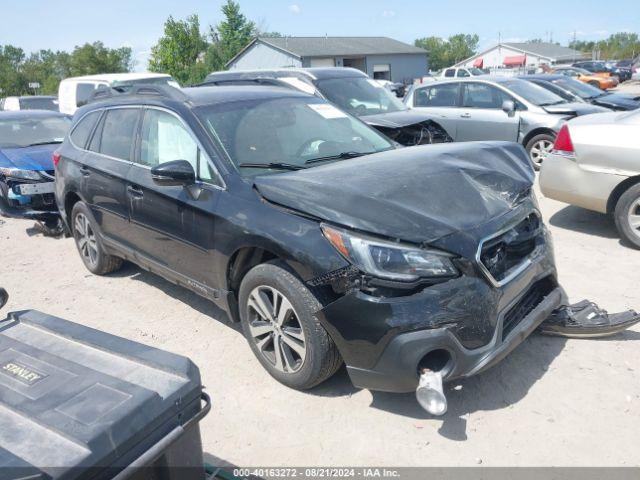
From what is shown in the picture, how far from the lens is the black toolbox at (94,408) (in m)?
1.53

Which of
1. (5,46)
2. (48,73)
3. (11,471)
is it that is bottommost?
(11,471)

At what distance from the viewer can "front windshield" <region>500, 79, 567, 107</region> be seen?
9.84 m

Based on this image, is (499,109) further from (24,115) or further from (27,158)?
(24,115)

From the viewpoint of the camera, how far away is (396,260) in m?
2.78

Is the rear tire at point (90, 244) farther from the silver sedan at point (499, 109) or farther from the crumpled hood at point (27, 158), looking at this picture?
the silver sedan at point (499, 109)

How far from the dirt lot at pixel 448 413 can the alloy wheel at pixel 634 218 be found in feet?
3.01

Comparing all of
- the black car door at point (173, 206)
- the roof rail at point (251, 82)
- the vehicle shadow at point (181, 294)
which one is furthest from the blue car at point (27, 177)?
the black car door at point (173, 206)

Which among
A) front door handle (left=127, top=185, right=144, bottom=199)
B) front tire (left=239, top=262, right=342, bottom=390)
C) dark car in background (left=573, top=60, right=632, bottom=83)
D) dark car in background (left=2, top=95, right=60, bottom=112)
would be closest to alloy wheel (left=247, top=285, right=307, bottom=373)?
front tire (left=239, top=262, right=342, bottom=390)

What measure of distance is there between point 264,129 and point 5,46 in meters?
111

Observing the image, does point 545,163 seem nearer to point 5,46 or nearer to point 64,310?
point 64,310

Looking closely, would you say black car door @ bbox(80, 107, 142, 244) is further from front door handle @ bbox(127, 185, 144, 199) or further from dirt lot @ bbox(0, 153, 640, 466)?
dirt lot @ bbox(0, 153, 640, 466)

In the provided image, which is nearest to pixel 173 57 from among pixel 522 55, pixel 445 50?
pixel 522 55

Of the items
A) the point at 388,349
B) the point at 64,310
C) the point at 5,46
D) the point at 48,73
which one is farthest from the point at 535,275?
the point at 5,46

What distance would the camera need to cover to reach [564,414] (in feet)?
9.77
